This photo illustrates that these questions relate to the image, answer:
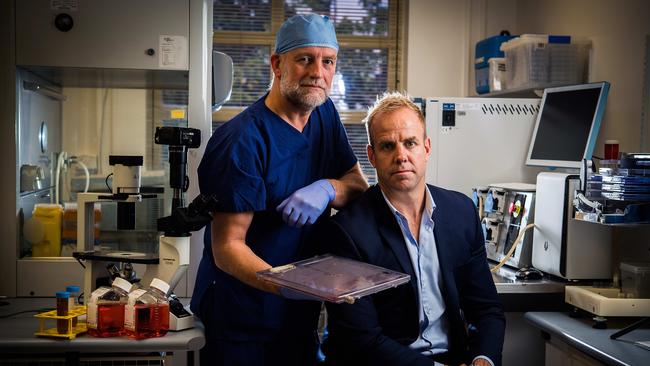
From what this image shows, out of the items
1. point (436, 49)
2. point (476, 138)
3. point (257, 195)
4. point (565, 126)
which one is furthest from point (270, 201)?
point (436, 49)

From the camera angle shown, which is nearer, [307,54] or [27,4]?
[307,54]

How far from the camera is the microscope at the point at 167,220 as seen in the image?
194 centimetres

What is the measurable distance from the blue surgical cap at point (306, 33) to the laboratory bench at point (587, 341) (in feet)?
4.14

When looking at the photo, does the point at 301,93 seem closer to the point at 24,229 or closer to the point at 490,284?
the point at 490,284

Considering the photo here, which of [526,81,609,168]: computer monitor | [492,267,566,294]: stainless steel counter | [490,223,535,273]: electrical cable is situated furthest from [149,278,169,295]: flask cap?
[526,81,609,168]: computer monitor

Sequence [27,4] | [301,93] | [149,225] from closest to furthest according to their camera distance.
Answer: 1. [301,93]
2. [27,4]
3. [149,225]

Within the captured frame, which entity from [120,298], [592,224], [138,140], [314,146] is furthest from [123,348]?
[592,224]

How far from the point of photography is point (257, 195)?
77.4 inches

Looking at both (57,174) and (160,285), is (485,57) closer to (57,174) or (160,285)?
(57,174)

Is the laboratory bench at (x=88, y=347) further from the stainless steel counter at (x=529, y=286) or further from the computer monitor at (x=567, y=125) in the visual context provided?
the computer monitor at (x=567, y=125)

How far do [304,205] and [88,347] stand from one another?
0.74m

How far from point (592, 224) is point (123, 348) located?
181 cm

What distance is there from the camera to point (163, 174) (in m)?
2.94

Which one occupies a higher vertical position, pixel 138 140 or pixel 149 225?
pixel 138 140
